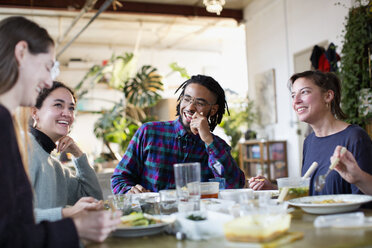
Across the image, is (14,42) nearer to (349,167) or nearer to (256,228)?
(256,228)

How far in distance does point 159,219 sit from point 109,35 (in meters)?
9.47

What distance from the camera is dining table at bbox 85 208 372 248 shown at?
996 millimetres

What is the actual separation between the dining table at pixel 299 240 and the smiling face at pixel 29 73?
0.46 meters

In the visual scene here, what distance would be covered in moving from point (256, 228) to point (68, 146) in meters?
1.40

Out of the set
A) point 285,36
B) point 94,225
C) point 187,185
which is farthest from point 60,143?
point 285,36

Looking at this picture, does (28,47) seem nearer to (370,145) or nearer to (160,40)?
(370,145)

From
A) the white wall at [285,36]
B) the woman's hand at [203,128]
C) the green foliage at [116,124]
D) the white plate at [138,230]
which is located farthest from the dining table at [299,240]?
the green foliage at [116,124]

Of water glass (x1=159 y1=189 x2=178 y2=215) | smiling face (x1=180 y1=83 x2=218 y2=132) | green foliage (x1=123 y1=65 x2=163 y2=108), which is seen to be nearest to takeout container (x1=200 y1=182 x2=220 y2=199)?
water glass (x1=159 y1=189 x2=178 y2=215)

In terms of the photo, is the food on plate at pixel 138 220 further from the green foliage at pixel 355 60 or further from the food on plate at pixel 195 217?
the green foliage at pixel 355 60

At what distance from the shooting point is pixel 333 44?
5188 mm

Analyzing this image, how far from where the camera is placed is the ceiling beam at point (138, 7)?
6934 millimetres

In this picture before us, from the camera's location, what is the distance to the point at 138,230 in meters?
1.19

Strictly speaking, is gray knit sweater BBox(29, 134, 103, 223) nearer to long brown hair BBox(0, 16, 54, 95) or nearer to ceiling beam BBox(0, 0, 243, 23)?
long brown hair BBox(0, 16, 54, 95)

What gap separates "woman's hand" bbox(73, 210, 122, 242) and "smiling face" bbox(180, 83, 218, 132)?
1.27m
